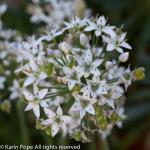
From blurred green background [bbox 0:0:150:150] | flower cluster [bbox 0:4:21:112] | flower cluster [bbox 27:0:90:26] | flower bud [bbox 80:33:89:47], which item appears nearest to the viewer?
flower bud [bbox 80:33:89:47]

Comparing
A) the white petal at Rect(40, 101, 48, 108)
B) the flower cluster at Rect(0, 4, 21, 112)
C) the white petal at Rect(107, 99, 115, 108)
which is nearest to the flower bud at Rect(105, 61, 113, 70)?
the white petal at Rect(107, 99, 115, 108)

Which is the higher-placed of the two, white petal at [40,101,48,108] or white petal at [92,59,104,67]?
white petal at [92,59,104,67]

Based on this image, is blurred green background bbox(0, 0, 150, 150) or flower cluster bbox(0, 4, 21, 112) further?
blurred green background bbox(0, 0, 150, 150)

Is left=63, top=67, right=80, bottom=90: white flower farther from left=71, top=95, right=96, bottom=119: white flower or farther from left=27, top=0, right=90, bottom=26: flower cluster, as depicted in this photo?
left=27, top=0, right=90, bottom=26: flower cluster

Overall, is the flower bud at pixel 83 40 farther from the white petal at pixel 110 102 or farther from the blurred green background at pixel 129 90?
the blurred green background at pixel 129 90

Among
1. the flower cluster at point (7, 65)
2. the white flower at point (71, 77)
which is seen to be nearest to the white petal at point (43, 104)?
the white flower at point (71, 77)

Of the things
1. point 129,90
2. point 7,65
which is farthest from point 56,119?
point 129,90

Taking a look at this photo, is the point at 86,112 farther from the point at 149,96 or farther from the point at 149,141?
the point at 149,141

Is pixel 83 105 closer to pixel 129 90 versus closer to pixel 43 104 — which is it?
pixel 43 104
